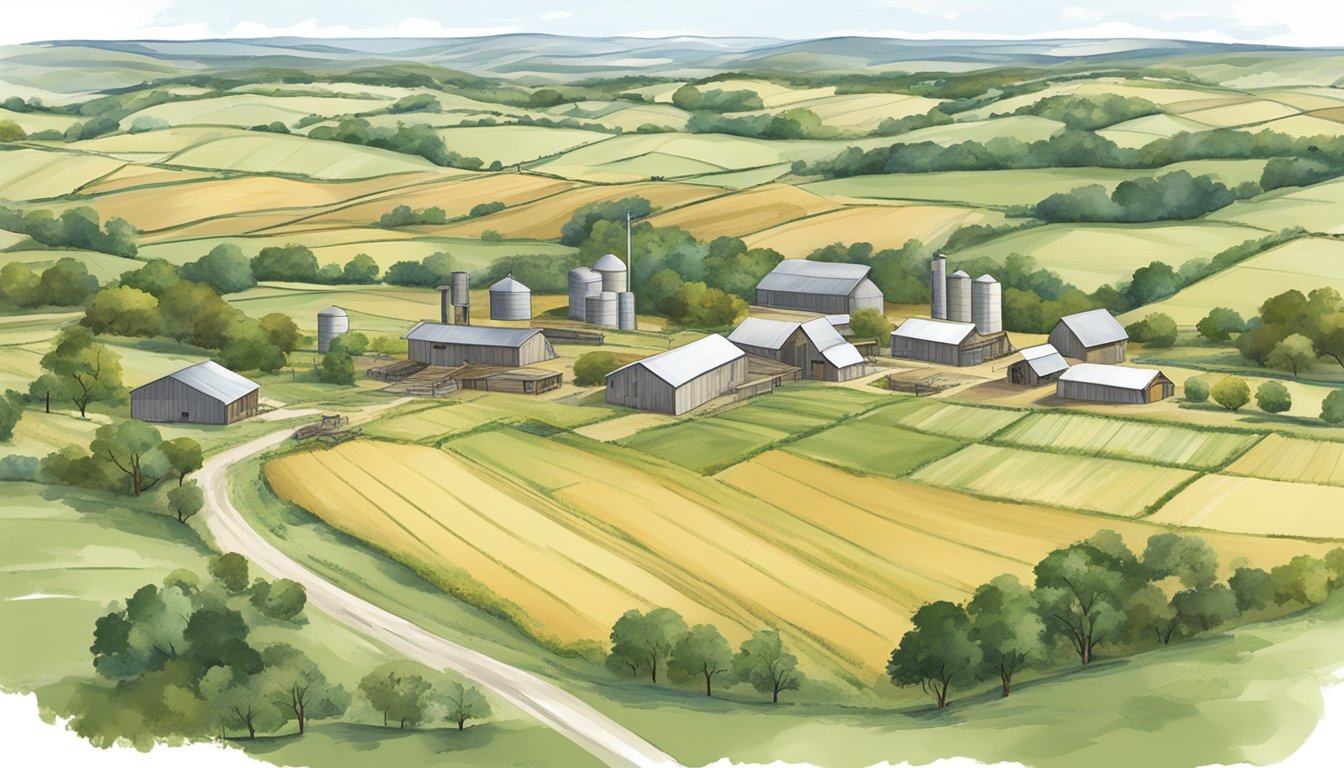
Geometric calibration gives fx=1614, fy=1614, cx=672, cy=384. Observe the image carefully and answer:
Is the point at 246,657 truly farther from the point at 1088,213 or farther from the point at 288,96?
the point at 288,96

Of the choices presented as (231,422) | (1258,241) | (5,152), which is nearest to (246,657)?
(231,422)

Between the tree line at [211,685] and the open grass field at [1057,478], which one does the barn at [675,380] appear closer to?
the open grass field at [1057,478]

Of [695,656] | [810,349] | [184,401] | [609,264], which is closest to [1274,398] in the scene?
[810,349]

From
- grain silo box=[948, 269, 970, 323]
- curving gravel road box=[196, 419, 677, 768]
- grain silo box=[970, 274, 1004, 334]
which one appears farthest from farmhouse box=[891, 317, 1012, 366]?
curving gravel road box=[196, 419, 677, 768]

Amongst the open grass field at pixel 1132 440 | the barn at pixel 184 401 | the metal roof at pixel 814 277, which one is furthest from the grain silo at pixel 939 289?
the barn at pixel 184 401

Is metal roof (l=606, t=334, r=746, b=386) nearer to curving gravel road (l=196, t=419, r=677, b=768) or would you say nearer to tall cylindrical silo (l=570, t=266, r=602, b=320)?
tall cylindrical silo (l=570, t=266, r=602, b=320)

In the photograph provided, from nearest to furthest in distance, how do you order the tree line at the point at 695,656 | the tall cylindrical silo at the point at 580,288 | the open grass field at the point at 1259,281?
the tree line at the point at 695,656 → the open grass field at the point at 1259,281 → the tall cylindrical silo at the point at 580,288

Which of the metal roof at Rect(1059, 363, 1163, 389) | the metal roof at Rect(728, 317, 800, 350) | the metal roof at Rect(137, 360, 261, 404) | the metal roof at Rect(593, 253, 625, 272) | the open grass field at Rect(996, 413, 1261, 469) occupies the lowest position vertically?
the open grass field at Rect(996, 413, 1261, 469)
